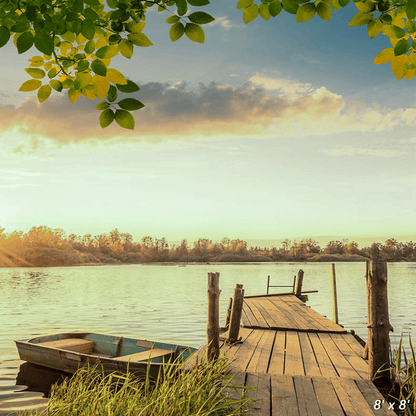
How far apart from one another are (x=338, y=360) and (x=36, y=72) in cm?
779

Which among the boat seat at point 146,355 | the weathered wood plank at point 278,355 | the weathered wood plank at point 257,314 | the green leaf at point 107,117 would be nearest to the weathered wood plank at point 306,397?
the weathered wood plank at point 278,355

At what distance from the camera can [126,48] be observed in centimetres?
339

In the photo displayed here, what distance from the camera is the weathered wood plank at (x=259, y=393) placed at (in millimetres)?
5832

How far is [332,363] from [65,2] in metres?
7.72

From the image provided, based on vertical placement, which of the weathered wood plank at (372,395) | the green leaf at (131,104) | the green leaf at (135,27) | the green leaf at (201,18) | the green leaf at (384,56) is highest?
the green leaf at (135,27)

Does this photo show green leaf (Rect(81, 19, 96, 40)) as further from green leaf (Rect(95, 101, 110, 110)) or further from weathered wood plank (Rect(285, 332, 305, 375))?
weathered wood plank (Rect(285, 332, 305, 375))

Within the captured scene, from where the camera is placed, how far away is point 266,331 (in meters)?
11.8

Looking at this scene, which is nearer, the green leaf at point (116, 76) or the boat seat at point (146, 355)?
the green leaf at point (116, 76)

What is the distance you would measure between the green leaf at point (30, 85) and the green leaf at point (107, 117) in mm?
687

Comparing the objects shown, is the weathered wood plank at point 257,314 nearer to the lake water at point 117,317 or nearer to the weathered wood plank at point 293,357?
the weathered wood plank at point 293,357

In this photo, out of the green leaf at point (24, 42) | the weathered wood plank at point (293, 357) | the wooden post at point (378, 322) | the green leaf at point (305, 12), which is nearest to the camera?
the green leaf at point (24, 42)

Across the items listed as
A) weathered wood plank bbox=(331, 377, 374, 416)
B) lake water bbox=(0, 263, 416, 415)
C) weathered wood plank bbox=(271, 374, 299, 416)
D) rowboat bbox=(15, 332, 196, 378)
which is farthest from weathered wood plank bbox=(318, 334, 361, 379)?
lake water bbox=(0, 263, 416, 415)

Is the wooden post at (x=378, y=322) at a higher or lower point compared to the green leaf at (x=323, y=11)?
lower

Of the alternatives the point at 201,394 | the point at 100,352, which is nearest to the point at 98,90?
the point at 201,394
